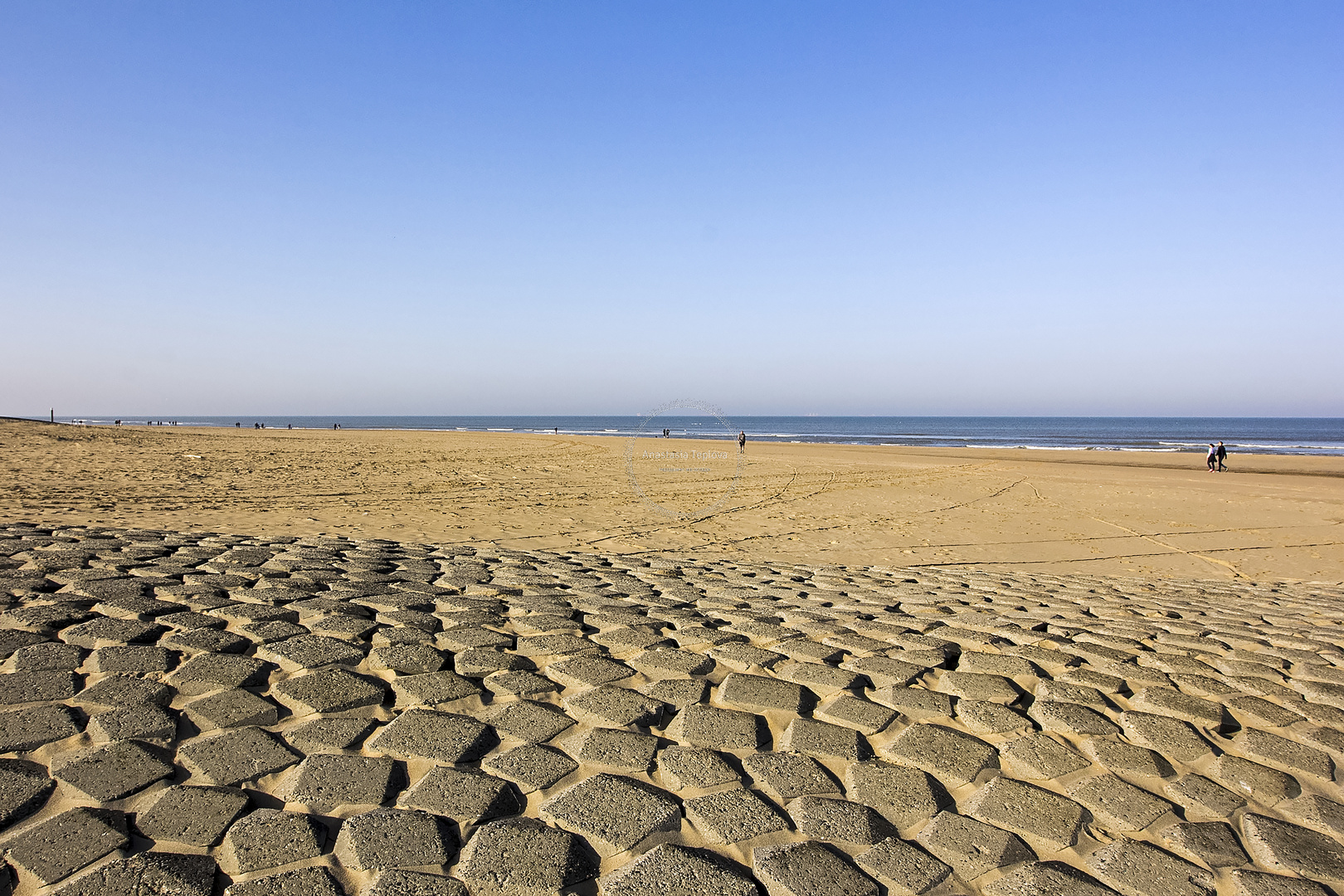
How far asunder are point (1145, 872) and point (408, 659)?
9.83ft

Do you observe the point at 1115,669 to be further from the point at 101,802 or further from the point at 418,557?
the point at 418,557

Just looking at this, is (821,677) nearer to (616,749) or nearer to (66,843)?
(616,749)

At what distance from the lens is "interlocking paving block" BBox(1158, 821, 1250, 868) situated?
2.06 m

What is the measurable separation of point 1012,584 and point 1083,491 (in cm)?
1228

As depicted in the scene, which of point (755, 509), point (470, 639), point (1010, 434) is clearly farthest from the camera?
point (1010, 434)

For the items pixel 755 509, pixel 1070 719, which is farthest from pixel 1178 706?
pixel 755 509

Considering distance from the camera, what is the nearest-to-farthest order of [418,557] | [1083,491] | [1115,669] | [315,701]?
[315,701]
[1115,669]
[418,557]
[1083,491]

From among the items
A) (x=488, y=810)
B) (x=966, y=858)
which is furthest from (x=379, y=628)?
(x=966, y=858)

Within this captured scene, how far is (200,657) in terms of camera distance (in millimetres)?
3180

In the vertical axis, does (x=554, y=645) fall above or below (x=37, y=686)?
below

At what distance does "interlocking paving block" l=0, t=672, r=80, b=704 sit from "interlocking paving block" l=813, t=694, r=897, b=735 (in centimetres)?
311

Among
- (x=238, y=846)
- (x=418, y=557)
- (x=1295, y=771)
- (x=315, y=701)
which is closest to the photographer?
(x=238, y=846)

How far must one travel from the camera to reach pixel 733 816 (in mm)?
2221

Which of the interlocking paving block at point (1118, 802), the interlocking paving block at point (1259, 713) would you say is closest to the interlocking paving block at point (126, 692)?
the interlocking paving block at point (1118, 802)
